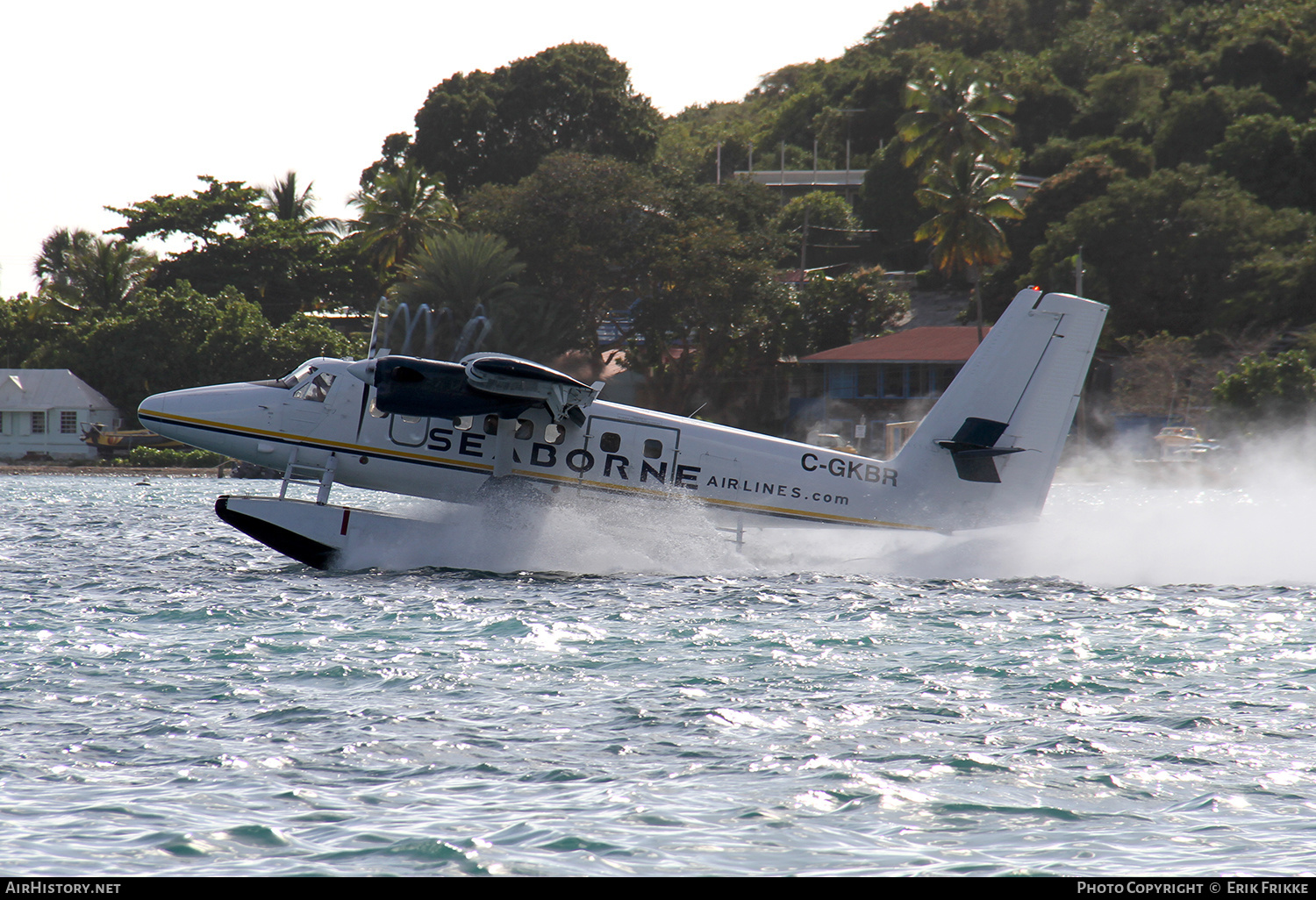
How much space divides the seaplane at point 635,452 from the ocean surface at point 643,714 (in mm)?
597

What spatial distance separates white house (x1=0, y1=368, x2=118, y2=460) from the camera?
5034 cm

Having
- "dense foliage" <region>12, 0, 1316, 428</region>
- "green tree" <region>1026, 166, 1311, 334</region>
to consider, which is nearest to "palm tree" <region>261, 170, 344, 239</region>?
"dense foliage" <region>12, 0, 1316, 428</region>

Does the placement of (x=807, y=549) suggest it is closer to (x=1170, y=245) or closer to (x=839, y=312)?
(x=1170, y=245)

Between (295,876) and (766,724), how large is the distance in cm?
364

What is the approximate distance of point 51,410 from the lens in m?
50.4

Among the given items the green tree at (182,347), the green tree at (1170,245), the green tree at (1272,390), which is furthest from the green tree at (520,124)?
the green tree at (1272,390)

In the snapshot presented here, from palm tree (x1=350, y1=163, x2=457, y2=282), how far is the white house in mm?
19871

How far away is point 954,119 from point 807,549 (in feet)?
168

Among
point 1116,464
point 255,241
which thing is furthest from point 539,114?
point 1116,464

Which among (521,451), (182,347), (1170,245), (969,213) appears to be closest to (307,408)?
(521,451)

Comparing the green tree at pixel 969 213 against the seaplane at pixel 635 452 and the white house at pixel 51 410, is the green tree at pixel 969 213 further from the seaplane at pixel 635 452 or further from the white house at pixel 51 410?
the seaplane at pixel 635 452

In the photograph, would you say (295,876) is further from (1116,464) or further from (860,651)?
(1116,464)

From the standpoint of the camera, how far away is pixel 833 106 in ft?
300

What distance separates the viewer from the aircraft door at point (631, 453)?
15672 millimetres
